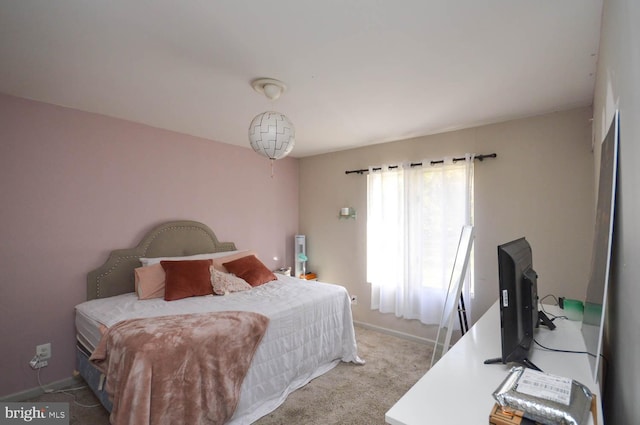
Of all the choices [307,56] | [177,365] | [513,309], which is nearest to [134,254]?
[177,365]

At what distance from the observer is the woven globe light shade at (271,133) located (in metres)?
2.04

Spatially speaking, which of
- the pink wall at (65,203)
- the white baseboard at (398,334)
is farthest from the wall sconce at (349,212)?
the pink wall at (65,203)

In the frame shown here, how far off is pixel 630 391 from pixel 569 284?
93.1 inches

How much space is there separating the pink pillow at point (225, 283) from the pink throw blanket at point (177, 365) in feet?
2.20

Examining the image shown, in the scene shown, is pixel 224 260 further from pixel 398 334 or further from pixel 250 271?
pixel 398 334

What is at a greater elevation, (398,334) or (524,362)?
(524,362)

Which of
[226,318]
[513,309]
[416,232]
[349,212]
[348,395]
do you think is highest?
[349,212]


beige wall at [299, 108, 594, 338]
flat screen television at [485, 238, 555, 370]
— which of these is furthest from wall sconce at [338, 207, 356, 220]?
flat screen television at [485, 238, 555, 370]

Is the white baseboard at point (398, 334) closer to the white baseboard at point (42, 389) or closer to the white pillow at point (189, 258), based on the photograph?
the white pillow at point (189, 258)

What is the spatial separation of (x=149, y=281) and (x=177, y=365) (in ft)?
4.21

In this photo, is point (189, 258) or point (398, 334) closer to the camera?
point (189, 258)

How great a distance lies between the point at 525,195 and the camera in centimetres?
296

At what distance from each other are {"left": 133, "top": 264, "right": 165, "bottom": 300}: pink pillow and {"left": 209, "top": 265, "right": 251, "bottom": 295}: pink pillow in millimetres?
464

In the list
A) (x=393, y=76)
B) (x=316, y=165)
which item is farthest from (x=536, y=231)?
(x=316, y=165)
